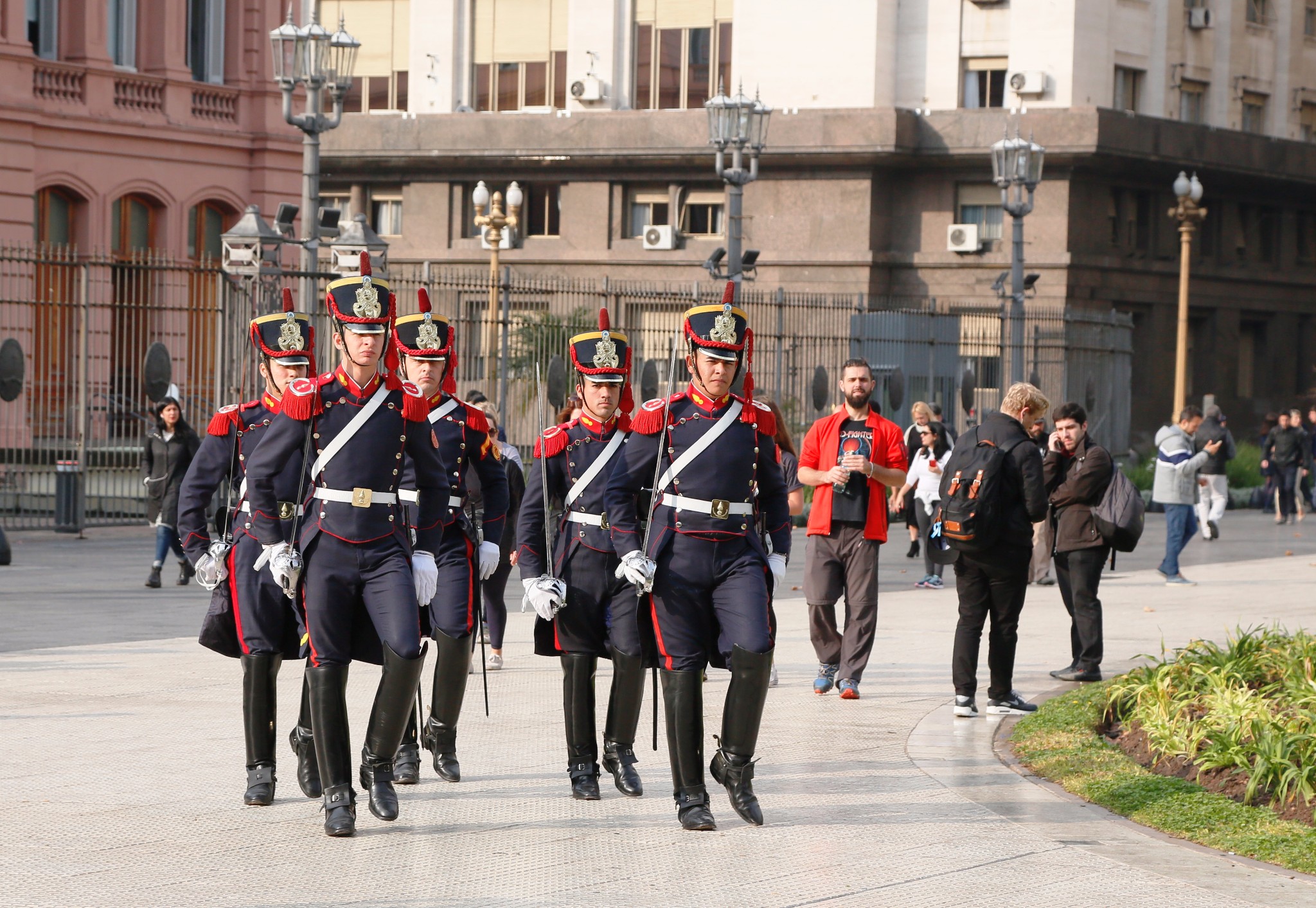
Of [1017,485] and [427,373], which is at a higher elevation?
[427,373]

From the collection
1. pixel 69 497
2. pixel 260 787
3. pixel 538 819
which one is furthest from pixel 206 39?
pixel 538 819

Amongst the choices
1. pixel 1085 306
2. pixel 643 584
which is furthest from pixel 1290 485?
pixel 643 584

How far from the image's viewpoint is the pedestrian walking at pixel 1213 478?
1021 inches

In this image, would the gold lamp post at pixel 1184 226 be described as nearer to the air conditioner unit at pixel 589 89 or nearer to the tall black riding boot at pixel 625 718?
the air conditioner unit at pixel 589 89

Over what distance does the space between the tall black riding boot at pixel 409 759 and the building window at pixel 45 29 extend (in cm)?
2268

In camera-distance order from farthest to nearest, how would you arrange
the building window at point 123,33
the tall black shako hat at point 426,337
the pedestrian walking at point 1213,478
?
1. the building window at point 123,33
2. the pedestrian walking at point 1213,478
3. the tall black shako hat at point 426,337

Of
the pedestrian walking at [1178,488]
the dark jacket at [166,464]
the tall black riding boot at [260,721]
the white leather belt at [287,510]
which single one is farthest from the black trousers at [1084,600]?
the dark jacket at [166,464]

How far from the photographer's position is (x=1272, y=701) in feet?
30.5

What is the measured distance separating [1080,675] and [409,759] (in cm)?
498

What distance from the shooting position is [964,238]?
141 feet

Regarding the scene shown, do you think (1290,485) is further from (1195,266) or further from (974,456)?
(974,456)

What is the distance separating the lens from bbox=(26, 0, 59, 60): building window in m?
28.9

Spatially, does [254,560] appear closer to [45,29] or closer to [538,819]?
[538,819]

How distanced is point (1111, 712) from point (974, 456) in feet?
5.08
